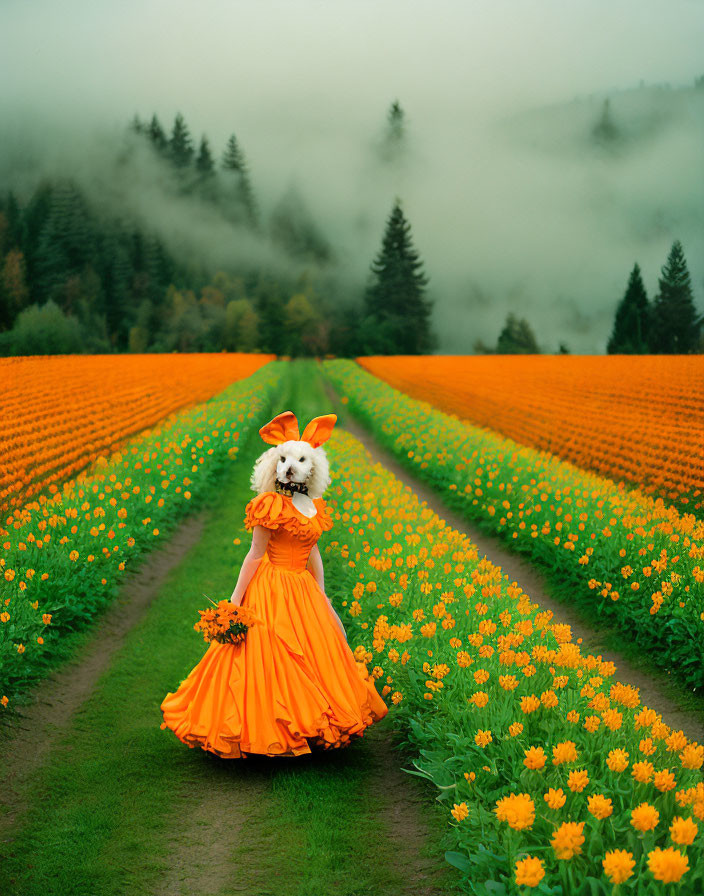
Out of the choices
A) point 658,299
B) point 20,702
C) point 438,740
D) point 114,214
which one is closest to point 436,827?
point 438,740

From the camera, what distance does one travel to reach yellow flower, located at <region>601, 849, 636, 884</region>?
2459mm

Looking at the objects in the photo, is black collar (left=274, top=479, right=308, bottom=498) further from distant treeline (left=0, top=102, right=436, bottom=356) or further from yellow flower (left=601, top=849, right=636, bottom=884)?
distant treeline (left=0, top=102, right=436, bottom=356)

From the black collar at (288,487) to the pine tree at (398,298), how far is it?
6163cm

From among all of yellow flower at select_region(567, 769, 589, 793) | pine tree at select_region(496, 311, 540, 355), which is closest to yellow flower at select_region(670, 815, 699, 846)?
yellow flower at select_region(567, 769, 589, 793)

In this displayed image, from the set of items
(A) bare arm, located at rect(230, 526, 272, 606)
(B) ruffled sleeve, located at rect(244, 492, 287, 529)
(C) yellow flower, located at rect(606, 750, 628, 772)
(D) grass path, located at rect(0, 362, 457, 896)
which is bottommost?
(D) grass path, located at rect(0, 362, 457, 896)

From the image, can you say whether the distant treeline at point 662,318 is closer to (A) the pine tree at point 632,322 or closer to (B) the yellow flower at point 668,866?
(A) the pine tree at point 632,322

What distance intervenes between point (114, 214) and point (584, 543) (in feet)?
302

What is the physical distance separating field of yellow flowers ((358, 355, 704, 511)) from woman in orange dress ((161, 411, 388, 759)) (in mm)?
7992

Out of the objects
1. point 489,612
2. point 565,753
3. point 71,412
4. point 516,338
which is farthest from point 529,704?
point 516,338

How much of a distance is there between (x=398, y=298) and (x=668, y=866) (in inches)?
2901

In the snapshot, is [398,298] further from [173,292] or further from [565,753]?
[565,753]

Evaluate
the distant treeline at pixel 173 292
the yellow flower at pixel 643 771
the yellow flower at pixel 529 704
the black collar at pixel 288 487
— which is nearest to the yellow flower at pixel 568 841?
the yellow flower at pixel 643 771

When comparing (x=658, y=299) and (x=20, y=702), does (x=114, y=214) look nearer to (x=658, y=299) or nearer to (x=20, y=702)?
(x=658, y=299)

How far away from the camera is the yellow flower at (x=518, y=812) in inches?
112
